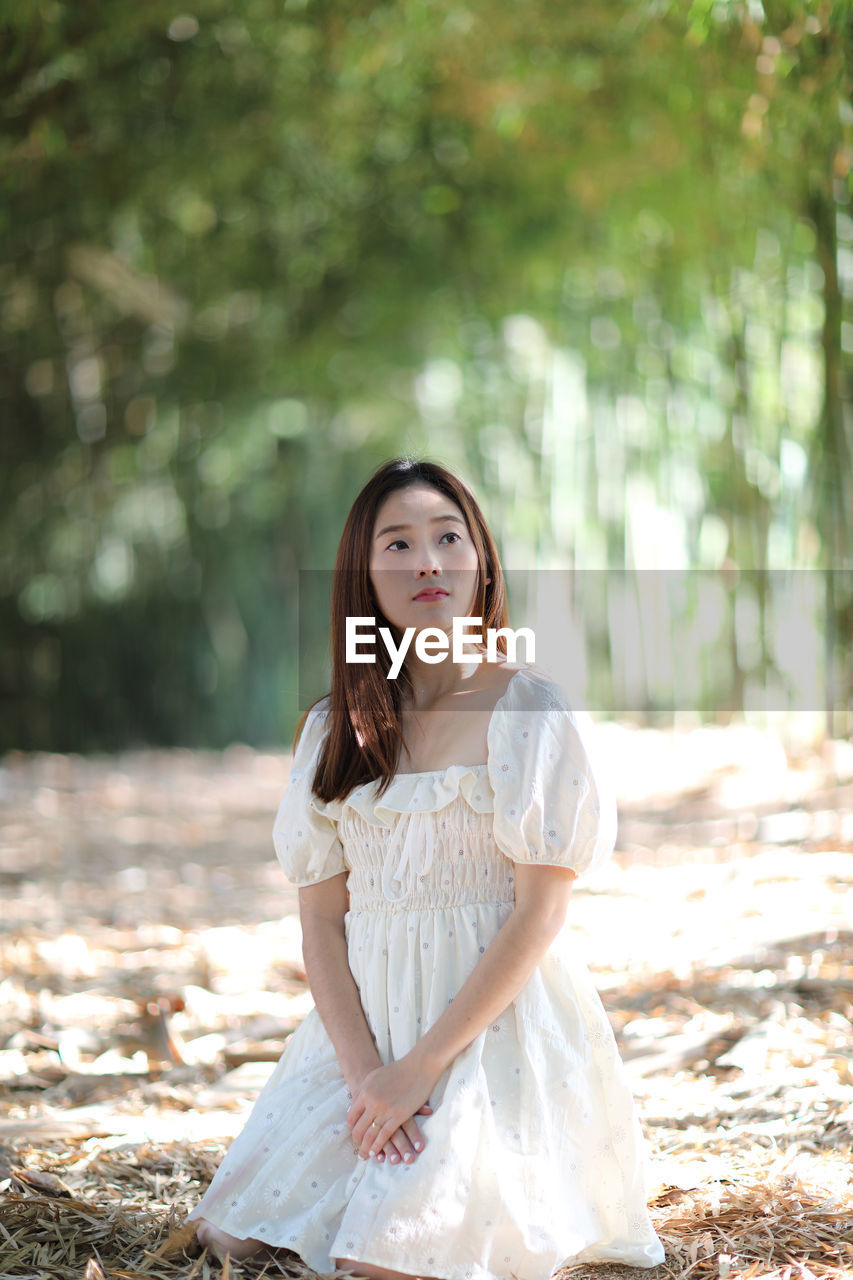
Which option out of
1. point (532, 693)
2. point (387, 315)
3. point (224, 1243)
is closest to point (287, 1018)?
point (224, 1243)

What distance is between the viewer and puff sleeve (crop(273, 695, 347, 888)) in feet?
5.08

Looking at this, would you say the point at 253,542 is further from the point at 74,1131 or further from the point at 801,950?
the point at 74,1131

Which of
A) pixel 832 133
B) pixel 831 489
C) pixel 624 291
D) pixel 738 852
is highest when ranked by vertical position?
pixel 624 291

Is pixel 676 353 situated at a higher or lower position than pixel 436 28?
lower

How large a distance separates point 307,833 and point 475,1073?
0.35m

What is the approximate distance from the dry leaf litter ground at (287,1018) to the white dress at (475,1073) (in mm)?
92

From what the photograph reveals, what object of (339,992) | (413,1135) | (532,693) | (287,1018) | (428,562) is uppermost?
(428,562)

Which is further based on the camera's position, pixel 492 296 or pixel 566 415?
pixel 566 415

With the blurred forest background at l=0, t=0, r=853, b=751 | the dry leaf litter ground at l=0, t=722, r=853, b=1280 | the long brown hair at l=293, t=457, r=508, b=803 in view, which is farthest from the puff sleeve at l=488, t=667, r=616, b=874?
the blurred forest background at l=0, t=0, r=853, b=751

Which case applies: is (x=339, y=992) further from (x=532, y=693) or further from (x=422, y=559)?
(x=422, y=559)

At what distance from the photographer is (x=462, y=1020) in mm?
1373

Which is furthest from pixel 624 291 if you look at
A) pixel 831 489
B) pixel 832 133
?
pixel 832 133

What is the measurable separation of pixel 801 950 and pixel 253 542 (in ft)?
23.1

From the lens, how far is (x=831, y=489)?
12.3 feet
